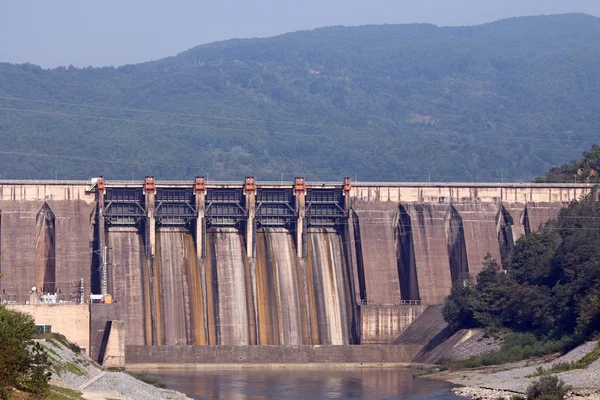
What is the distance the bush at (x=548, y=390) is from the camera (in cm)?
7544

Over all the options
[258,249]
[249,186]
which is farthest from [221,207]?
[258,249]

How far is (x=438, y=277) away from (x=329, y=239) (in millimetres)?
10010

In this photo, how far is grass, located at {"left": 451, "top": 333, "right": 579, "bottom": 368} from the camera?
99.4 meters

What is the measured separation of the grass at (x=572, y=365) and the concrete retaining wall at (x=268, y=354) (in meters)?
25.2

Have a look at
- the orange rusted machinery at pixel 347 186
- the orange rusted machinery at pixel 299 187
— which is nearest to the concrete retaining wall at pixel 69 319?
the orange rusted machinery at pixel 299 187

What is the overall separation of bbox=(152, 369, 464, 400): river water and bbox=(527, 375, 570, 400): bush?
9205mm

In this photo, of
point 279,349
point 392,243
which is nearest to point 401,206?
point 392,243

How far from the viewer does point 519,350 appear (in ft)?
338

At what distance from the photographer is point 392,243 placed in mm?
125438

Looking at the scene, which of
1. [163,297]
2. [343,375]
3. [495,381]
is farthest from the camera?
[163,297]

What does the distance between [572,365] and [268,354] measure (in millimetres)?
31456

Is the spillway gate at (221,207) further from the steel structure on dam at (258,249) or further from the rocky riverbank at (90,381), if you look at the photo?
the rocky riverbank at (90,381)

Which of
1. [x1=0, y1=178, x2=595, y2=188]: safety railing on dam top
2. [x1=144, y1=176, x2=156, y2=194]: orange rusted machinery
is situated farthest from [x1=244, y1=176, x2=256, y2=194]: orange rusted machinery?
[x1=144, y1=176, x2=156, y2=194]: orange rusted machinery

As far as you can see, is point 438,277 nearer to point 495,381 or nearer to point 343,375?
point 343,375
